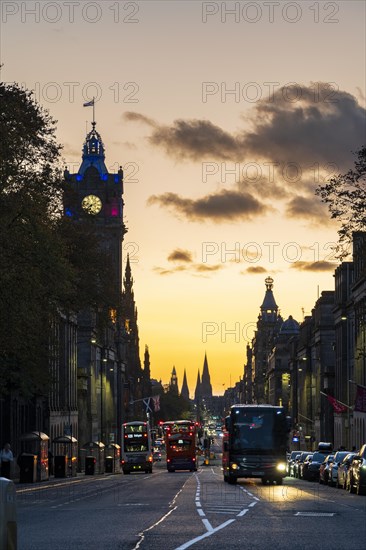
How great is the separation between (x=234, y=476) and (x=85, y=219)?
684 inches

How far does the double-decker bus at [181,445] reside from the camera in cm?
10225

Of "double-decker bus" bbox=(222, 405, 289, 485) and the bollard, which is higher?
the bollard

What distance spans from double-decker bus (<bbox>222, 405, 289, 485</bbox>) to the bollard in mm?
46996

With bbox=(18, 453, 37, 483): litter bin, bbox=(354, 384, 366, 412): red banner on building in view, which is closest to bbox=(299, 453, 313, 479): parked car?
bbox=(354, 384, 366, 412): red banner on building

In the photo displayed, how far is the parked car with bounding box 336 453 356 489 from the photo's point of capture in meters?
48.7

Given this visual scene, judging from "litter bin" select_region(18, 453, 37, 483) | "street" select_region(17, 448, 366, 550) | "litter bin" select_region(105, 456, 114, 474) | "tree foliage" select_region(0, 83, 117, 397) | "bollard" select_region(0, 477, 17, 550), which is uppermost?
"tree foliage" select_region(0, 83, 117, 397)

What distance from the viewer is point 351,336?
133 meters

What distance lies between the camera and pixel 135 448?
103 m

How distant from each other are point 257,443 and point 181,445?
161 ft

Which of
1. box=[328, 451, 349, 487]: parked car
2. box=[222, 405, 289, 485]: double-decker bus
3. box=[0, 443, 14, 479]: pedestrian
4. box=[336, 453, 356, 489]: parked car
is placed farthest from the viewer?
box=[0, 443, 14, 479]: pedestrian

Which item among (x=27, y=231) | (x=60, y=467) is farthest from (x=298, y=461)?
(x=27, y=231)

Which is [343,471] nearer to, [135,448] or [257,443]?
[257,443]

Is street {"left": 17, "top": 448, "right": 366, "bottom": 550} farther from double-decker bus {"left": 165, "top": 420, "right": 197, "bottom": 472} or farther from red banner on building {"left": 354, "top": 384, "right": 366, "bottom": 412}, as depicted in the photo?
double-decker bus {"left": 165, "top": 420, "right": 197, "bottom": 472}

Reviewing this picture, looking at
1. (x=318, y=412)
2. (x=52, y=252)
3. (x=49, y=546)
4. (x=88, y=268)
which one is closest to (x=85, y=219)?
(x=88, y=268)
